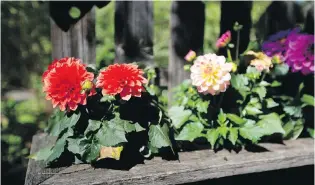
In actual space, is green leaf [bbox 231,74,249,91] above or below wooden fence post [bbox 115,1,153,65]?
below

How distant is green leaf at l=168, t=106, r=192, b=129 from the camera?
167 centimetres

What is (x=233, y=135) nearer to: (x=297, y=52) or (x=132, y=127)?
(x=132, y=127)

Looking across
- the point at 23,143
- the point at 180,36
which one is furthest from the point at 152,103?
the point at 23,143

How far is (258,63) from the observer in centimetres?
169

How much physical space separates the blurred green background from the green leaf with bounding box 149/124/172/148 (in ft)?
1.40

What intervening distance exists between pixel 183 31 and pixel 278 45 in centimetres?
52

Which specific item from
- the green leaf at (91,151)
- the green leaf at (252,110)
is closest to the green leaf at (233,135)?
the green leaf at (252,110)

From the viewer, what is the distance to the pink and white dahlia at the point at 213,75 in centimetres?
153

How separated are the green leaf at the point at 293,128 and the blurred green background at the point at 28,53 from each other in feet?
2.23

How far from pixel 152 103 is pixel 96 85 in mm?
295

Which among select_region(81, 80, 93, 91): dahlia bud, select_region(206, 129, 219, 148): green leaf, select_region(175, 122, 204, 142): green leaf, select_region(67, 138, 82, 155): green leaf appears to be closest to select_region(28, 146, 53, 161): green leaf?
select_region(67, 138, 82, 155): green leaf

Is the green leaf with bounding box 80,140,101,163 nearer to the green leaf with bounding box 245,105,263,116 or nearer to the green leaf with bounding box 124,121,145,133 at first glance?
the green leaf with bounding box 124,121,145,133

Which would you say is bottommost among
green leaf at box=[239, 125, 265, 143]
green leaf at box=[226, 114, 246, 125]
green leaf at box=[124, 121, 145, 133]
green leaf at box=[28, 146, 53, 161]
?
green leaf at box=[28, 146, 53, 161]

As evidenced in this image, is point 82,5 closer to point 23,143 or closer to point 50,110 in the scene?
point 50,110
